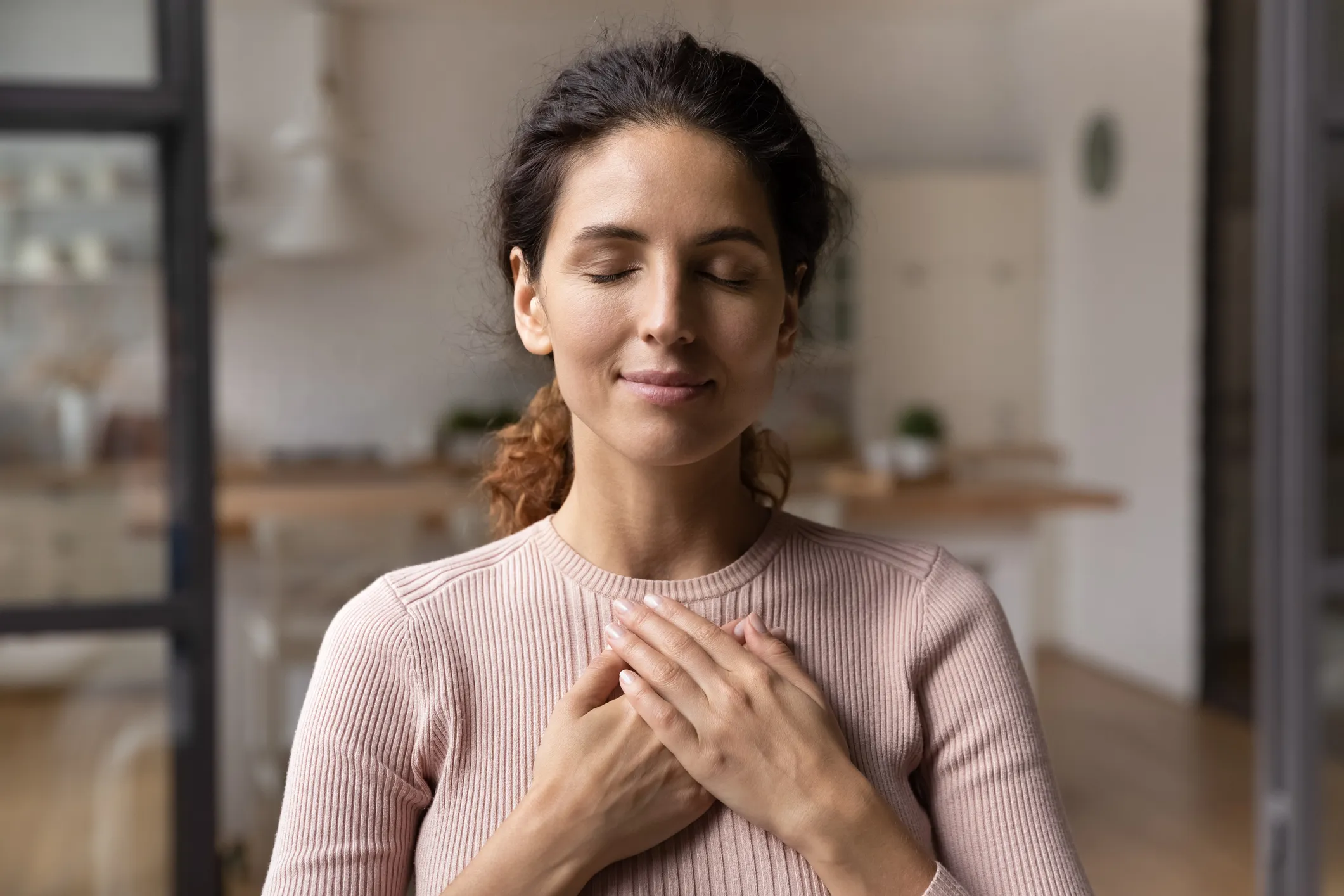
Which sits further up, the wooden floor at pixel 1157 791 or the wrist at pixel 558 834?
the wrist at pixel 558 834

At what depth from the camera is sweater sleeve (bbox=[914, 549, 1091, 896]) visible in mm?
981

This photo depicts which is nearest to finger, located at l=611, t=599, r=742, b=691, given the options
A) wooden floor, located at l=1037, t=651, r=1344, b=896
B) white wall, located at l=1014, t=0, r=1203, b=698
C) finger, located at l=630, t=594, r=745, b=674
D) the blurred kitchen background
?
finger, located at l=630, t=594, r=745, b=674

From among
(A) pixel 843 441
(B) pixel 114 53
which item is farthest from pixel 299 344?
(B) pixel 114 53

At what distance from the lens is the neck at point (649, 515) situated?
1031mm

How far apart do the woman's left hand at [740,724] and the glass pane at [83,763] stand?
1.22 m

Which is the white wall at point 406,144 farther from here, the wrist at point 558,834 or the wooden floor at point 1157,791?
the wrist at point 558,834

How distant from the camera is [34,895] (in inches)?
78.7

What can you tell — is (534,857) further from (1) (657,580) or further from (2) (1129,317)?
(2) (1129,317)

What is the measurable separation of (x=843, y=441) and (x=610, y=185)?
5.92 meters

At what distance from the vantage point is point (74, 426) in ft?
6.55

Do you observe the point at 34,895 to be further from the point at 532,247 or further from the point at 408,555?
the point at 408,555

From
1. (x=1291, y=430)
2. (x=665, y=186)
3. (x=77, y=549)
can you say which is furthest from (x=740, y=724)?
(x=1291, y=430)

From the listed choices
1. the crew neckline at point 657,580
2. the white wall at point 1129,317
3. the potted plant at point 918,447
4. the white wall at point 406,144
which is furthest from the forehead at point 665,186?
the white wall at point 406,144

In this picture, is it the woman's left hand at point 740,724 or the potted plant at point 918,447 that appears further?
the potted plant at point 918,447
